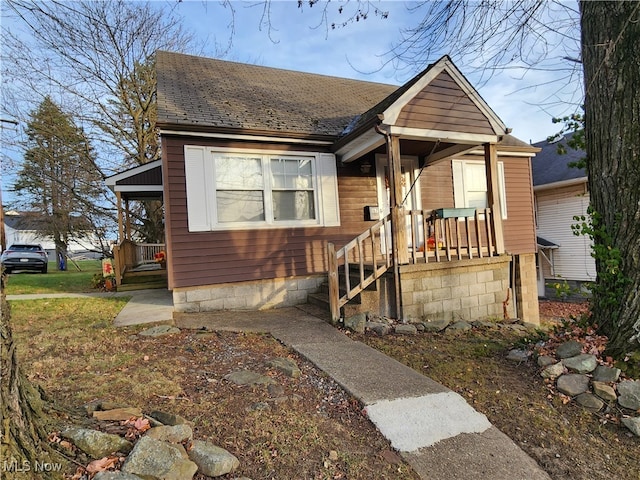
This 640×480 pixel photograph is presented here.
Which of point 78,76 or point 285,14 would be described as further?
point 78,76

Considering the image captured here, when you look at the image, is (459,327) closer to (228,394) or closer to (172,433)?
(228,394)

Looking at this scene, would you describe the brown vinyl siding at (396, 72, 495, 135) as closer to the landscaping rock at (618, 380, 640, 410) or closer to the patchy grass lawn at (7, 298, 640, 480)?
the patchy grass lawn at (7, 298, 640, 480)

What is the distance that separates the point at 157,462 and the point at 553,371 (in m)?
3.63

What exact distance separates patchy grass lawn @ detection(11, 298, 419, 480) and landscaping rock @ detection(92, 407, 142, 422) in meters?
0.24

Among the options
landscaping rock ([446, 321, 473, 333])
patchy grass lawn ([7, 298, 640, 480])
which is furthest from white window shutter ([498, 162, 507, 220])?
patchy grass lawn ([7, 298, 640, 480])

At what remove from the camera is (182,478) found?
1977mm

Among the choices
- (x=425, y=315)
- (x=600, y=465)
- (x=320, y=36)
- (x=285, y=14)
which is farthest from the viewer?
(x=425, y=315)

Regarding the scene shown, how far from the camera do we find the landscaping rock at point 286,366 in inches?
142

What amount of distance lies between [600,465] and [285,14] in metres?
4.90

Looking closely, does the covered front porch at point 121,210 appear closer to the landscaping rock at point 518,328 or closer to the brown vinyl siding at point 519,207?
the landscaping rock at point 518,328

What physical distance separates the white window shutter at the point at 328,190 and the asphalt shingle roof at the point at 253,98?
578 mm

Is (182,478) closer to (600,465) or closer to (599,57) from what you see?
(600,465)

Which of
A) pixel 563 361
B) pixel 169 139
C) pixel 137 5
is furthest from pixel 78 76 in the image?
pixel 563 361

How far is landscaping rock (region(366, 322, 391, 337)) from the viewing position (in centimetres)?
529
